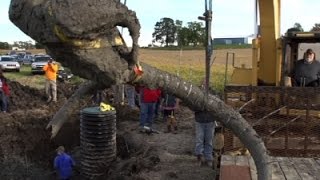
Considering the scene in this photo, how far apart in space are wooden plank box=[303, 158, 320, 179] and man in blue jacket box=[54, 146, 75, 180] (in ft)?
15.1

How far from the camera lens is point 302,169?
743 cm

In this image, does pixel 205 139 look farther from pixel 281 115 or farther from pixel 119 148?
pixel 119 148

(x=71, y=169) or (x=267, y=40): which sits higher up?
(x=267, y=40)

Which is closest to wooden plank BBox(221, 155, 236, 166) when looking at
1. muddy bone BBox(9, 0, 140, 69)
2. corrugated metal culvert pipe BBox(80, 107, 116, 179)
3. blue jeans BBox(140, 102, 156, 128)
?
corrugated metal culvert pipe BBox(80, 107, 116, 179)

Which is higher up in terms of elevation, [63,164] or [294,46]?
[294,46]

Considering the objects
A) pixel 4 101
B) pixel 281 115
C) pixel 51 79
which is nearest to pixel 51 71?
pixel 51 79

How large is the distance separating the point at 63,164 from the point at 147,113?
377cm

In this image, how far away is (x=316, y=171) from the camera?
288 inches

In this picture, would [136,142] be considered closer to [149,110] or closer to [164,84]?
[149,110]

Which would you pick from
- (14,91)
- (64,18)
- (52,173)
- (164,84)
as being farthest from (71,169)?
(14,91)

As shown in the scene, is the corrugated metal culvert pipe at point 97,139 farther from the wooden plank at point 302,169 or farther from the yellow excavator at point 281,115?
the wooden plank at point 302,169

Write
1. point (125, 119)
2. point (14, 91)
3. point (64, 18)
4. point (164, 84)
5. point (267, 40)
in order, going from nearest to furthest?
point (64, 18) → point (164, 84) → point (267, 40) → point (125, 119) → point (14, 91)

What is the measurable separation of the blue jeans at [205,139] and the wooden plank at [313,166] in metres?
2.05

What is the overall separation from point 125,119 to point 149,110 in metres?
2.54
